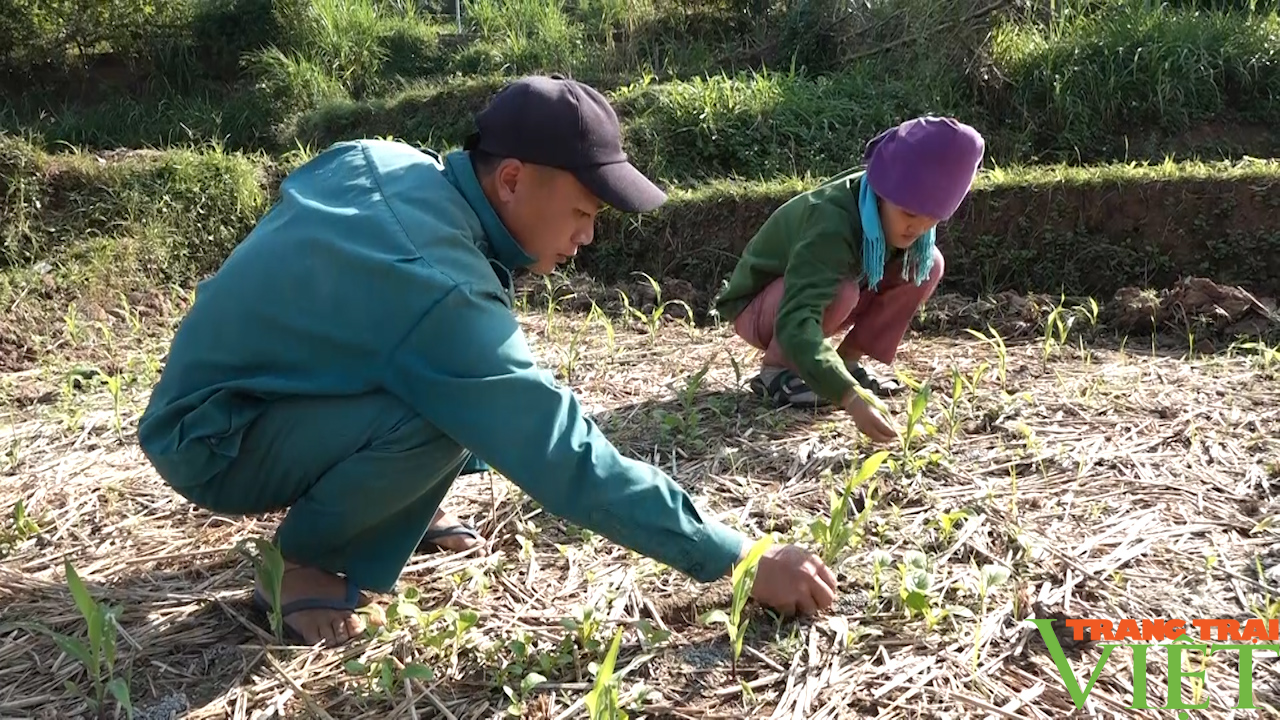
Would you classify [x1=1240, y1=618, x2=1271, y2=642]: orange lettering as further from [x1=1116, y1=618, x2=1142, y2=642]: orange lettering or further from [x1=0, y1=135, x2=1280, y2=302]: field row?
[x1=0, y1=135, x2=1280, y2=302]: field row

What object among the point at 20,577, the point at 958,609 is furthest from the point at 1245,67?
the point at 20,577

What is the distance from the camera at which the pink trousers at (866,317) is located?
2854mm

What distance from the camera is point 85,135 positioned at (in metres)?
8.49

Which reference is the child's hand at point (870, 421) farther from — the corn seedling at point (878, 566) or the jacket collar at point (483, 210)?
the jacket collar at point (483, 210)

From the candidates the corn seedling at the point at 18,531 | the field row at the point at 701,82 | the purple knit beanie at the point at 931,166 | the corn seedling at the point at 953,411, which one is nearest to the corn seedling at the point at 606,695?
the corn seedling at the point at 953,411

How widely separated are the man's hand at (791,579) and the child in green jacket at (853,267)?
714 mm

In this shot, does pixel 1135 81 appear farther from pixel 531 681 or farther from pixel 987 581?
pixel 531 681

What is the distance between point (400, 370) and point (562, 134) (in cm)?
43

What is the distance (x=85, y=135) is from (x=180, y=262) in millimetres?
4813

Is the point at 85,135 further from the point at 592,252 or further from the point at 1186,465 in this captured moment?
the point at 1186,465

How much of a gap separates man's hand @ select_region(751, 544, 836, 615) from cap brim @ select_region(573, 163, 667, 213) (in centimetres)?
60

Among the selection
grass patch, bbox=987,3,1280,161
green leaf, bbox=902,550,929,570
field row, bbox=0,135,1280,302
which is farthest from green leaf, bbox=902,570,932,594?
grass patch, bbox=987,3,1280,161

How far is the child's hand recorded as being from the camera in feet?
7.46

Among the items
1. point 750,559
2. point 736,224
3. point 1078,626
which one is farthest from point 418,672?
point 736,224
